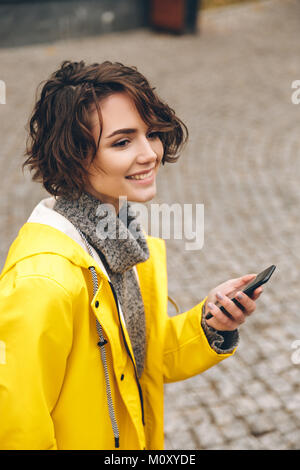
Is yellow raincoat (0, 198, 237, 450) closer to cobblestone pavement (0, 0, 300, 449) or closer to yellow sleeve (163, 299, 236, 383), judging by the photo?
yellow sleeve (163, 299, 236, 383)

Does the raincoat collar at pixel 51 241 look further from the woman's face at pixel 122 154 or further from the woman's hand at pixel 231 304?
the woman's hand at pixel 231 304

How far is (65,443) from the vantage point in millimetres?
1681

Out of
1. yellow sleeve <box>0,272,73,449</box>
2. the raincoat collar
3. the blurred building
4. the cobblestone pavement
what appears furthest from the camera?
the blurred building

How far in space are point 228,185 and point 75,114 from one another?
205 inches

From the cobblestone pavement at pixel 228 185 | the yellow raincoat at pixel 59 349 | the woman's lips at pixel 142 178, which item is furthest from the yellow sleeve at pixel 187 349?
the cobblestone pavement at pixel 228 185

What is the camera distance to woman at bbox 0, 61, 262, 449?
Answer: 147 cm

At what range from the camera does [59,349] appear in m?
1.51

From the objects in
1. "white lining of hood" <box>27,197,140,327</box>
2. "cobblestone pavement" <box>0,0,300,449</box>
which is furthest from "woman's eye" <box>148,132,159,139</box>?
"cobblestone pavement" <box>0,0,300,449</box>

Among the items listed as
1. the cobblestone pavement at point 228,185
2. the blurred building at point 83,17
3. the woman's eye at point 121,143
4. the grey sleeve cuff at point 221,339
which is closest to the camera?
the woman's eye at point 121,143

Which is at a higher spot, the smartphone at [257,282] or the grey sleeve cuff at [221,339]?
the smartphone at [257,282]

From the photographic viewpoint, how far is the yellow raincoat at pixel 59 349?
1.45 metres

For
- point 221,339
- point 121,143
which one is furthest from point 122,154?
point 221,339

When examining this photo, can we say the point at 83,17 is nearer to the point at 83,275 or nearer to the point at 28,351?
the point at 83,275
